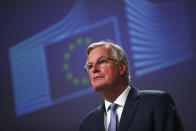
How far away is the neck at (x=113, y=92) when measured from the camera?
2254mm

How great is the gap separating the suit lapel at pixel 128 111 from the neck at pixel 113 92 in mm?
90

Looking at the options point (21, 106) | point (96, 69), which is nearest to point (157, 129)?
point (96, 69)

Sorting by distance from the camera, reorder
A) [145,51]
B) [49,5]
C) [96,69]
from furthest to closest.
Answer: [49,5] → [145,51] → [96,69]

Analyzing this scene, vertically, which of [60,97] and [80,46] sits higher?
[80,46]

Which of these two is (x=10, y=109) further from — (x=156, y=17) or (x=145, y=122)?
(x=145, y=122)

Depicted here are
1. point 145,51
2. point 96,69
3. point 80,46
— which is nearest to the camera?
point 96,69

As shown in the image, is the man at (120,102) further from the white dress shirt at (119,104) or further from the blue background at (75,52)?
the blue background at (75,52)

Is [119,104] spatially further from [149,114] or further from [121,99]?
[149,114]

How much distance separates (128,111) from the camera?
6.93 feet

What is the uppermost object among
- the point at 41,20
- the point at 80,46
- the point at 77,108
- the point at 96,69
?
the point at 41,20

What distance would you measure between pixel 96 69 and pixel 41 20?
8.50ft

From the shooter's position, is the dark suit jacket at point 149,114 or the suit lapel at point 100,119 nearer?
the dark suit jacket at point 149,114

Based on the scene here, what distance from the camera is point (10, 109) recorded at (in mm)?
4492

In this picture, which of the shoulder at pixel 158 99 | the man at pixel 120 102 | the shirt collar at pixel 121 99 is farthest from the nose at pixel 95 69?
the shoulder at pixel 158 99
